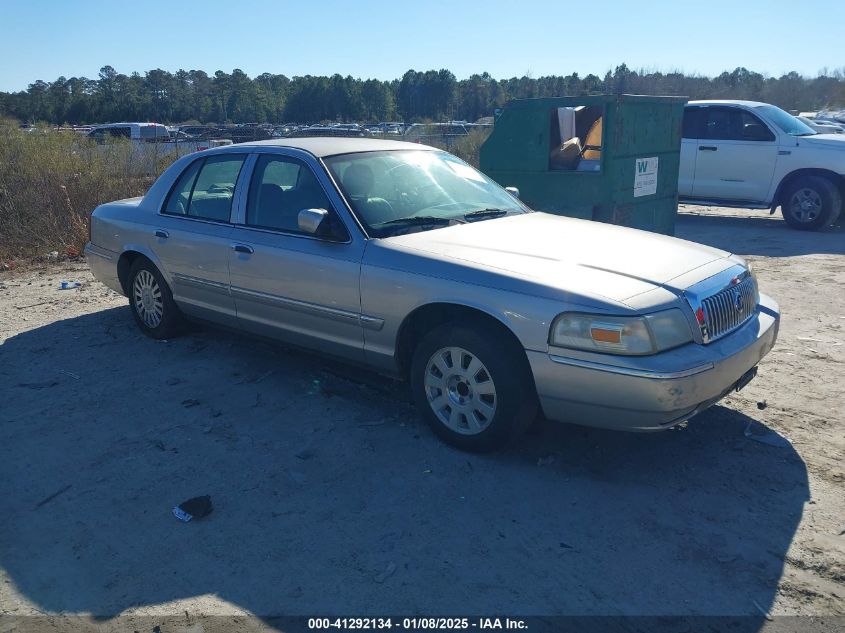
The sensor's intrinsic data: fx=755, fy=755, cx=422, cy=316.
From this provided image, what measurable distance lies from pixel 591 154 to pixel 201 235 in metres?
5.08

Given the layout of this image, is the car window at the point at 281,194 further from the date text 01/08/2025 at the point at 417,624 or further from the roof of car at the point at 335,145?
the date text 01/08/2025 at the point at 417,624

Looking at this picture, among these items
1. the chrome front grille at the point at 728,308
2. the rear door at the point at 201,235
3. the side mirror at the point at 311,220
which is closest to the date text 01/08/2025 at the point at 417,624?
the chrome front grille at the point at 728,308

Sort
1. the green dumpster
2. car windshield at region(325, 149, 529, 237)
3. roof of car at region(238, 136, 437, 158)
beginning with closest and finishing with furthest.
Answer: car windshield at region(325, 149, 529, 237) → roof of car at region(238, 136, 437, 158) → the green dumpster

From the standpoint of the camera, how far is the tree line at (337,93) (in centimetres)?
4650

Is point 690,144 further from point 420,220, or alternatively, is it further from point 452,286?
point 452,286

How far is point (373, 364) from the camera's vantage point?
4.61m

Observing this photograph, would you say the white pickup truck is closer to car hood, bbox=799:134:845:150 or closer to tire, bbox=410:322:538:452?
car hood, bbox=799:134:845:150

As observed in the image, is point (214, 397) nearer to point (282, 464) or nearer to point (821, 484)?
point (282, 464)

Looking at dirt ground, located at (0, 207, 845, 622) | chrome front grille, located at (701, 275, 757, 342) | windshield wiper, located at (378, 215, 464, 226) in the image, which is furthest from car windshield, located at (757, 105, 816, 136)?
windshield wiper, located at (378, 215, 464, 226)

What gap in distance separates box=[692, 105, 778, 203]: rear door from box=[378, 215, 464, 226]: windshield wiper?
8.46 metres

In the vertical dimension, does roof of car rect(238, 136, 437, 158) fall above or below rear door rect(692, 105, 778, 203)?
above

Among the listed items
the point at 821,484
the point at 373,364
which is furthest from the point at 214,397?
the point at 821,484

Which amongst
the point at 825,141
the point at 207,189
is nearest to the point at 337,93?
the point at 825,141

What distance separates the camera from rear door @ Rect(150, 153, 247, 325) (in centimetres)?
543
